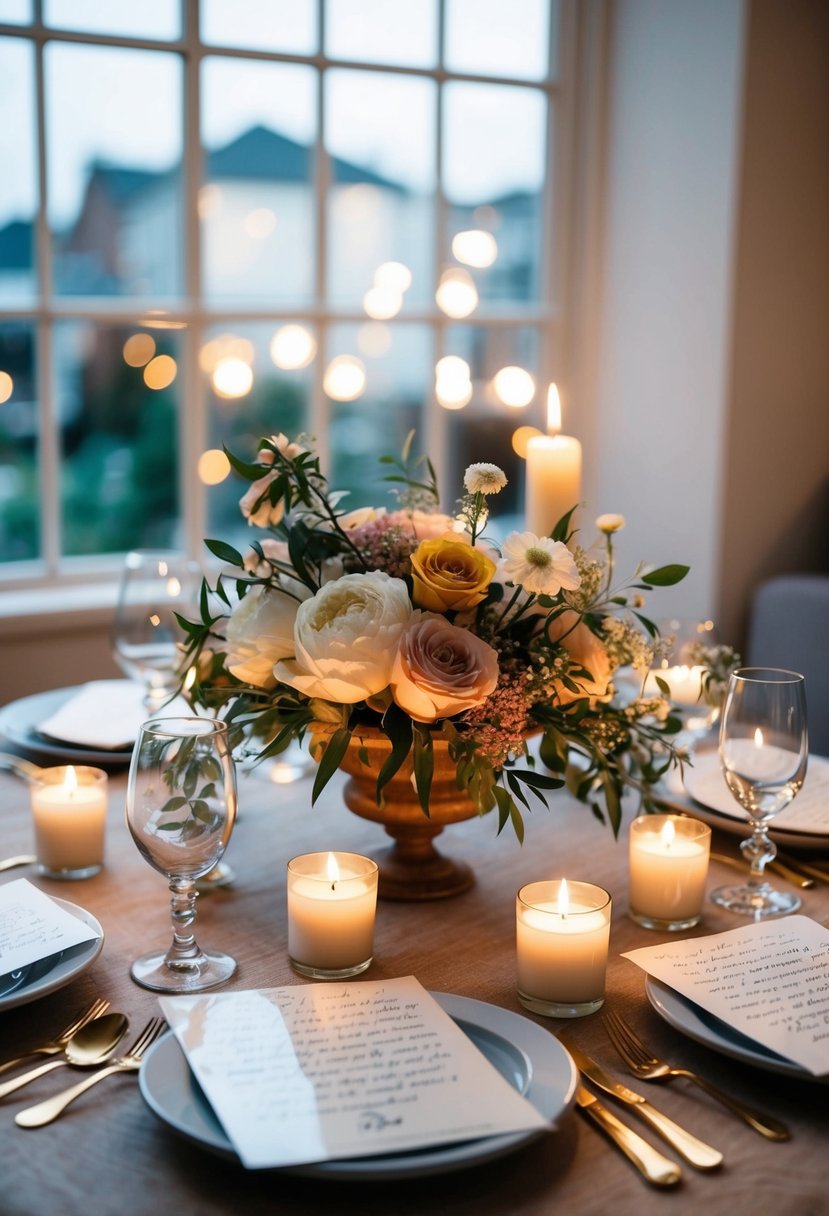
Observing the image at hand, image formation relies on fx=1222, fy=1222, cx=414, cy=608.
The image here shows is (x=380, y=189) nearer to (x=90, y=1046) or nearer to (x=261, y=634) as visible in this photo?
(x=261, y=634)

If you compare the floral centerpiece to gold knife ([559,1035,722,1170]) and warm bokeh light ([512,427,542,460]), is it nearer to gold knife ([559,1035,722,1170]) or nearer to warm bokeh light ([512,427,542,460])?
gold knife ([559,1035,722,1170])

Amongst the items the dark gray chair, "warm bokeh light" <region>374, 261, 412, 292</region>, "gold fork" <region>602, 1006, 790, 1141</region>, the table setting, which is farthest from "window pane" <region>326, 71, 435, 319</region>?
"gold fork" <region>602, 1006, 790, 1141</region>

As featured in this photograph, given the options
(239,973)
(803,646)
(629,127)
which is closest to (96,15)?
(629,127)

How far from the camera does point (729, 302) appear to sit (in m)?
2.72

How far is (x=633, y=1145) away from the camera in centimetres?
75

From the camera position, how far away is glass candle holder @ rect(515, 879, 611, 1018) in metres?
0.91

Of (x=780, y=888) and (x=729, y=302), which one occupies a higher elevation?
(x=729, y=302)

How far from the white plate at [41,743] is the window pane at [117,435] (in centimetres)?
117

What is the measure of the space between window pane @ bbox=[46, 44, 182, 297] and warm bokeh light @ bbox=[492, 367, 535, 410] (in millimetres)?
855

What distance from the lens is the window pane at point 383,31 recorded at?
2746 mm

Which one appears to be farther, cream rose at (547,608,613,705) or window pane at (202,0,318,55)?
window pane at (202,0,318,55)

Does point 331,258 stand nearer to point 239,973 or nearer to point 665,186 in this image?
point 665,186

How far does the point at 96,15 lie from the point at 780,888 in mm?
2223

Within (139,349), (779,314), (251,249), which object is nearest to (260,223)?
(251,249)
